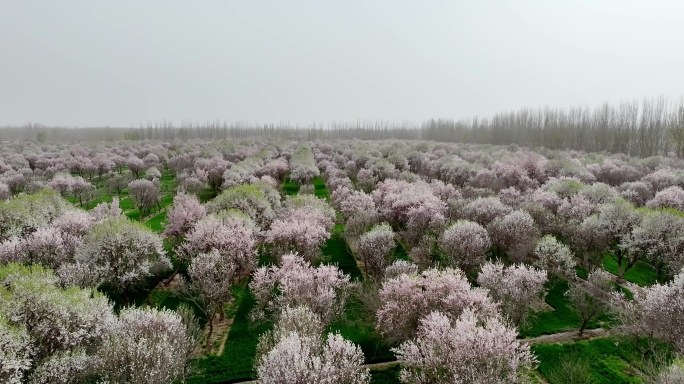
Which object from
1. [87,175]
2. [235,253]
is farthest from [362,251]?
[87,175]

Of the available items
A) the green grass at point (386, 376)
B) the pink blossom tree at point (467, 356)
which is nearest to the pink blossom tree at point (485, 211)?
the green grass at point (386, 376)

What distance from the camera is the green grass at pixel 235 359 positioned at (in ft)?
74.3

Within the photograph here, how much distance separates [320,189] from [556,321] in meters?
53.6

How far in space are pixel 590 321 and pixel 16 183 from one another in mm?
82350

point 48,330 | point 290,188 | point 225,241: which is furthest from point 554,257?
point 290,188

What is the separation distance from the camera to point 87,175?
89.5 m

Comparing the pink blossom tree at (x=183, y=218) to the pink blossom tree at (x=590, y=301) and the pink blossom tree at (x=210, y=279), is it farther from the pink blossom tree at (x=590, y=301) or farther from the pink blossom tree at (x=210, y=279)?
the pink blossom tree at (x=590, y=301)

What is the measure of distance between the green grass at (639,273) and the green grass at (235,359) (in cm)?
3470

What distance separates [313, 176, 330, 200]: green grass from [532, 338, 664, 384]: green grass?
4525 centimetres

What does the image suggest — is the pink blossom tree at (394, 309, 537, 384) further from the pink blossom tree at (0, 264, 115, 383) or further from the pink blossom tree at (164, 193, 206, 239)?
the pink blossom tree at (164, 193, 206, 239)

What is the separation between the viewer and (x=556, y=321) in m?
28.8

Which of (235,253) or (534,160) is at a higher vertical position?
(534,160)

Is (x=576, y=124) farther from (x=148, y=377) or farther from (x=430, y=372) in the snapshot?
(x=148, y=377)

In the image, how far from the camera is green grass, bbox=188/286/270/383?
74.3 feet
